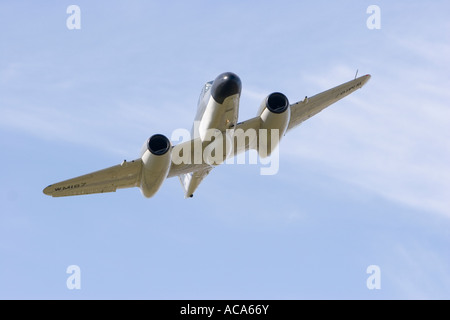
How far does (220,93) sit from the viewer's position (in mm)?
33906

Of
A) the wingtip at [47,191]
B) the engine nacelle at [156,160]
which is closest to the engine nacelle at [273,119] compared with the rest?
the engine nacelle at [156,160]

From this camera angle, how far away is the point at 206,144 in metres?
36.1

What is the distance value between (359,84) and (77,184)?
15964 millimetres

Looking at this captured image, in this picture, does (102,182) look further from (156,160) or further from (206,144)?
(206,144)

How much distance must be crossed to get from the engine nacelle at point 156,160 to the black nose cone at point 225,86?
3.30 m

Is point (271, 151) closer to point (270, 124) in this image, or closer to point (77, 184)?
point (270, 124)

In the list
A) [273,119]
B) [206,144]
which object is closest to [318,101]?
[273,119]

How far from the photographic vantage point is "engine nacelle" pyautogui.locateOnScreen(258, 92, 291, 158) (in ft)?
118

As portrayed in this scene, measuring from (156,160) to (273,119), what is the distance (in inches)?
229

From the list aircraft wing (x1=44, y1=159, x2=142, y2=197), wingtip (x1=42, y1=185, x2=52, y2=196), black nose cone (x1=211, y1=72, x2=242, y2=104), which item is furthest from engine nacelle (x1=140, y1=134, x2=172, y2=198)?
wingtip (x1=42, y1=185, x2=52, y2=196)

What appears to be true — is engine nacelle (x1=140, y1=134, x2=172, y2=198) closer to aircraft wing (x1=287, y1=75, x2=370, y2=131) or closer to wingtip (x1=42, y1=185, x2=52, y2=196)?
wingtip (x1=42, y1=185, x2=52, y2=196)

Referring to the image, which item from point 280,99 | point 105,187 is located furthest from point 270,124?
point 105,187

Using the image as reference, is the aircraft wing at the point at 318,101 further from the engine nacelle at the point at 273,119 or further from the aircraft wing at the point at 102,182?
the aircraft wing at the point at 102,182

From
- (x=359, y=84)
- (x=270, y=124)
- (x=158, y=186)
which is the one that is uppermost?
(x=359, y=84)
